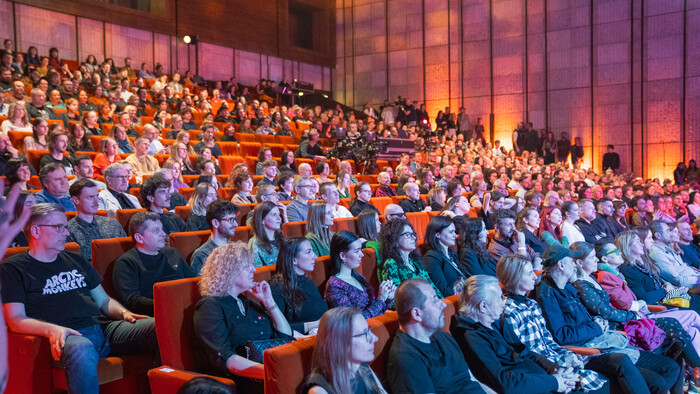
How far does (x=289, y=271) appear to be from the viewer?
225 centimetres

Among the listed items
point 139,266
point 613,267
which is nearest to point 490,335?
point 139,266

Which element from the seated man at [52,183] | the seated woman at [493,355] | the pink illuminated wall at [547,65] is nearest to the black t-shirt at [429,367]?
the seated woman at [493,355]

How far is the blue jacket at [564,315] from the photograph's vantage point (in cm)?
247

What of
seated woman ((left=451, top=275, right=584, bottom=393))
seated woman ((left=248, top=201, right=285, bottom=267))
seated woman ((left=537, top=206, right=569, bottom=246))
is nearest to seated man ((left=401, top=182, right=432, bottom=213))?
seated woman ((left=537, top=206, right=569, bottom=246))

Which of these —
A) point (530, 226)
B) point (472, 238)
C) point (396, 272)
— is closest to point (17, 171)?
point (396, 272)

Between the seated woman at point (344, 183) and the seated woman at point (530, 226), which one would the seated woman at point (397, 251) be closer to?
the seated woman at point (530, 226)

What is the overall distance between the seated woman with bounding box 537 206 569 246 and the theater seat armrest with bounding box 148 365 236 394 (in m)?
2.88

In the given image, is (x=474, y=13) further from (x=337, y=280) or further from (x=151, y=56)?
(x=337, y=280)

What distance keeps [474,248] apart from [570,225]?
4.21 ft

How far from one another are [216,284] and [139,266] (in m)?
0.56

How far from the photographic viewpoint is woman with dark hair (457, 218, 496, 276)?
315 cm

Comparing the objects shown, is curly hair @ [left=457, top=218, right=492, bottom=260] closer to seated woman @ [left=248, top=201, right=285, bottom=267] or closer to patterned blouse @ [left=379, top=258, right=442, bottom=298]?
patterned blouse @ [left=379, top=258, right=442, bottom=298]

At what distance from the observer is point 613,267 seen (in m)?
3.27

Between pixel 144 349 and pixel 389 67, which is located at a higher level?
pixel 389 67
